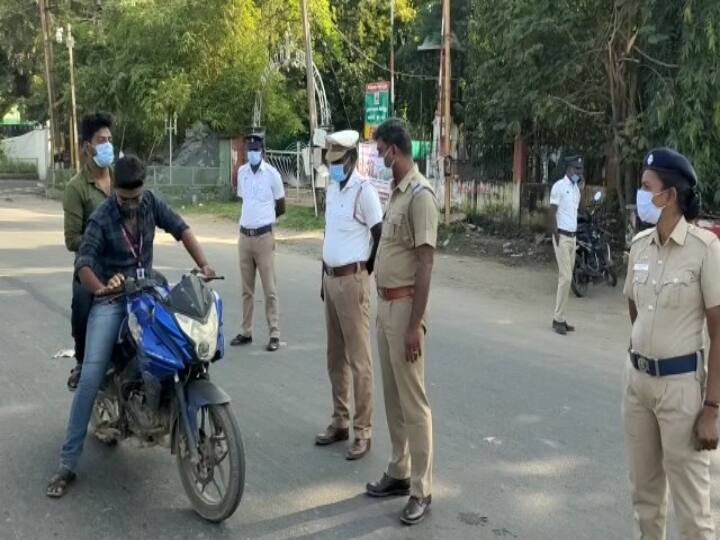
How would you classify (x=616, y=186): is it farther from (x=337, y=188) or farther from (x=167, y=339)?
(x=167, y=339)

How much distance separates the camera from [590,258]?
11.2 meters

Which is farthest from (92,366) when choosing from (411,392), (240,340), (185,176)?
(185,176)

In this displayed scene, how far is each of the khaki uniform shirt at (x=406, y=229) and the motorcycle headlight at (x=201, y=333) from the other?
0.90m

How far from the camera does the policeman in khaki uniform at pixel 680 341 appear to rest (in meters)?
2.99

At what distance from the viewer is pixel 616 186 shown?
13.3 m

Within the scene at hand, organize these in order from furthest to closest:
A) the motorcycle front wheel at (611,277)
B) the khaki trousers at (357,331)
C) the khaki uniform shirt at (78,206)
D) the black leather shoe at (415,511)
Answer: the motorcycle front wheel at (611,277) < the khaki uniform shirt at (78,206) < the khaki trousers at (357,331) < the black leather shoe at (415,511)

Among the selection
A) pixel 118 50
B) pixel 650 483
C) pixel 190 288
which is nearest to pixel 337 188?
pixel 190 288

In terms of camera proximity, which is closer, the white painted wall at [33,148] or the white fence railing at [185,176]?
the white fence railing at [185,176]

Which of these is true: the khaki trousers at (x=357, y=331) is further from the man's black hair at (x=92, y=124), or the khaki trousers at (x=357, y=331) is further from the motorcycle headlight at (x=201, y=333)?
the man's black hair at (x=92, y=124)

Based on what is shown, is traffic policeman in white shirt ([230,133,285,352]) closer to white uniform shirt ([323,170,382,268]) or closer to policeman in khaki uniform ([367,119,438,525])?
white uniform shirt ([323,170,382,268])

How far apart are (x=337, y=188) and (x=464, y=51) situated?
55.8ft

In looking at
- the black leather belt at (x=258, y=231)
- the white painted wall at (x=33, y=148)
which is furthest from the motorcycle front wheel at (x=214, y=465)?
the white painted wall at (x=33, y=148)

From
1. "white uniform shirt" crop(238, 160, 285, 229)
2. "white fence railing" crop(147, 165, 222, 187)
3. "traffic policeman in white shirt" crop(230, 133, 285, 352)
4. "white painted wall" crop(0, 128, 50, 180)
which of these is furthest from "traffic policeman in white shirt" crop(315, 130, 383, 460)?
"white painted wall" crop(0, 128, 50, 180)

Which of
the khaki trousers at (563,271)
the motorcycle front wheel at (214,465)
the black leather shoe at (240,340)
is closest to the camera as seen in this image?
the motorcycle front wheel at (214,465)
